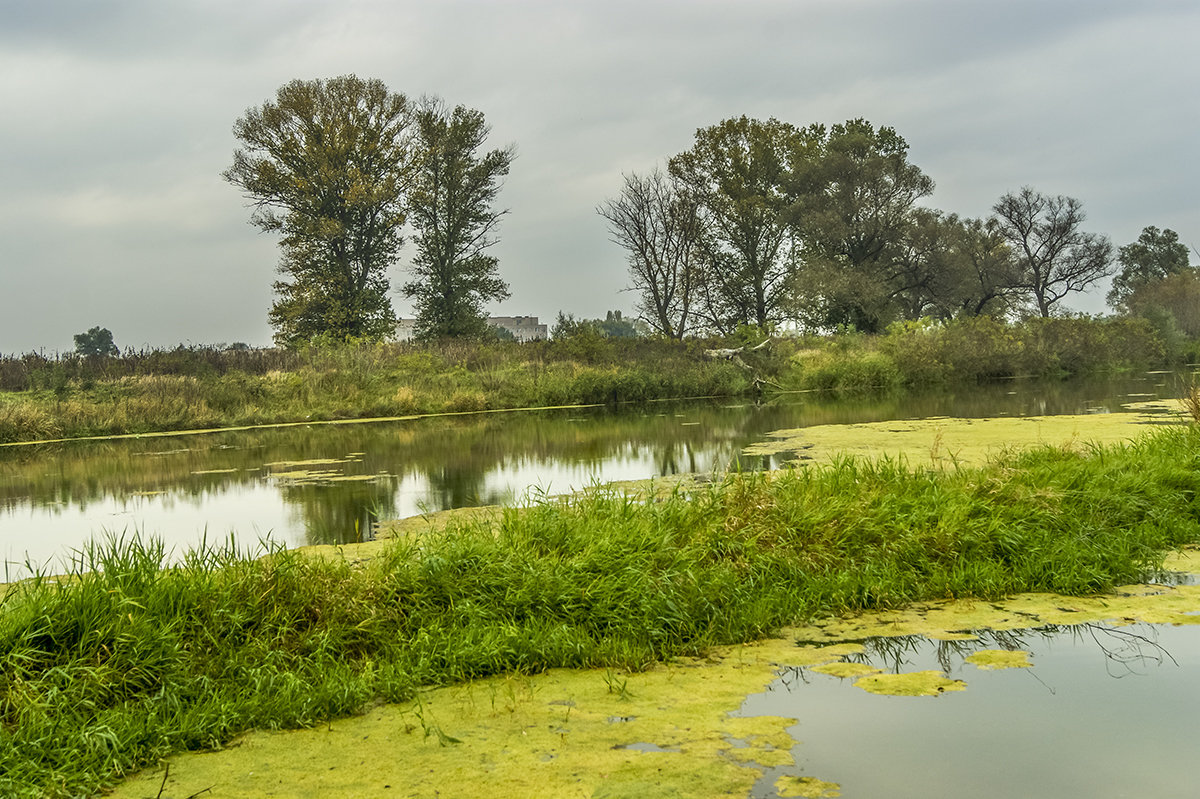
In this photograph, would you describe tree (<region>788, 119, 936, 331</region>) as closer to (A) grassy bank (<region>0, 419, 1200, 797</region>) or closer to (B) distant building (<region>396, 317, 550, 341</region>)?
(B) distant building (<region>396, 317, 550, 341</region>)

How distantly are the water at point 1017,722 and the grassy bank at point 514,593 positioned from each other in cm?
88

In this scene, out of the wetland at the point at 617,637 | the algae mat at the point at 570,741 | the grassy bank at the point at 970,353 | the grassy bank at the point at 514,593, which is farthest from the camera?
the grassy bank at the point at 970,353

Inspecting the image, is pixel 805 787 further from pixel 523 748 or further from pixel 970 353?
pixel 970 353

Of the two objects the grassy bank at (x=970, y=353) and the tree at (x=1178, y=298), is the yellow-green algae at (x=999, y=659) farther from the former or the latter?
the tree at (x=1178, y=298)

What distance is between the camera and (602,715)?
4.30 metres

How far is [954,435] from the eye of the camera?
13.9 meters

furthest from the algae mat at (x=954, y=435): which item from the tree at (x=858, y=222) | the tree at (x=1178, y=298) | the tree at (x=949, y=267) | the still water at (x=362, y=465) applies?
the tree at (x=1178, y=298)

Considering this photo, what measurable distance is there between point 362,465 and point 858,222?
3514 centimetres

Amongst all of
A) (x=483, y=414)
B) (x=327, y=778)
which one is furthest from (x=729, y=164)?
(x=327, y=778)

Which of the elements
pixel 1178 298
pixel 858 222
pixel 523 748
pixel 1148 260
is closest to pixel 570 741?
pixel 523 748

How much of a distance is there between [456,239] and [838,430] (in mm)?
24591

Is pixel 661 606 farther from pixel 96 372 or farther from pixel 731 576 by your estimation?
pixel 96 372

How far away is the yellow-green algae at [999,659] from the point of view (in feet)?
15.9

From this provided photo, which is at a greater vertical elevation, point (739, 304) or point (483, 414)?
point (739, 304)
